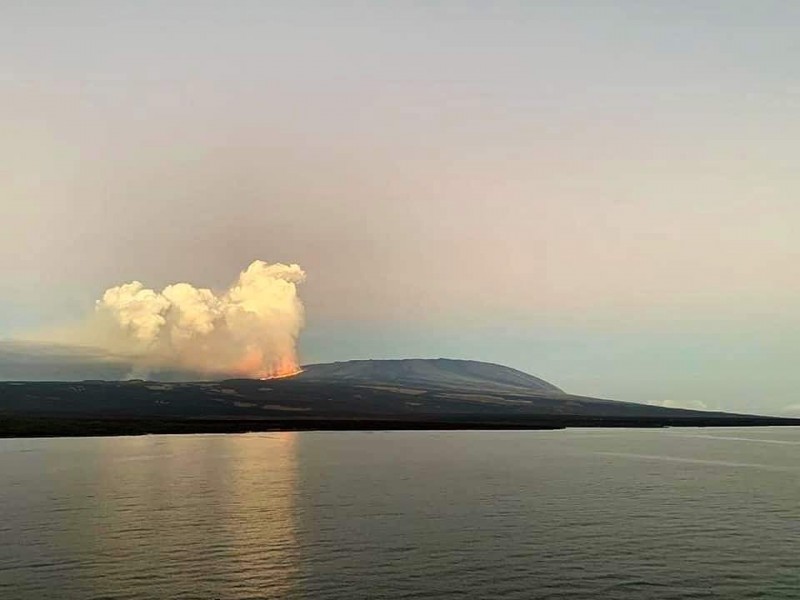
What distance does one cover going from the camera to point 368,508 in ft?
201

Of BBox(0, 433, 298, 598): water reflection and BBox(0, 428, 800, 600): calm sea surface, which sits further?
BBox(0, 428, 800, 600): calm sea surface

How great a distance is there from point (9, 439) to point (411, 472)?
Result: 104 m

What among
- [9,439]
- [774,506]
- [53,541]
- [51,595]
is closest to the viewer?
[51,595]

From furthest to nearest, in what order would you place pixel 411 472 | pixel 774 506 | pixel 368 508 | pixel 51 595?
pixel 411 472, pixel 774 506, pixel 368 508, pixel 51 595

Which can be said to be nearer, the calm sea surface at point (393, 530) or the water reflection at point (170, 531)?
the water reflection at point (170, 531)

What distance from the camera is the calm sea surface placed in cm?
3781

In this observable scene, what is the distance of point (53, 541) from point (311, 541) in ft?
51.8

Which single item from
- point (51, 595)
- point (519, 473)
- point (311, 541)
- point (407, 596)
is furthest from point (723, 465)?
point (51, 595)

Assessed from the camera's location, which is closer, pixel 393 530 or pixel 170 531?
pixel 170 531

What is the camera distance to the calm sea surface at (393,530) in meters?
37.8

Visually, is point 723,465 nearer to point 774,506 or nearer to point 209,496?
point 774,506

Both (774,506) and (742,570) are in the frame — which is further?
(774,506)

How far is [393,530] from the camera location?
51.9 metres

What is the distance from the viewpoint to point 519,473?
297 feet
